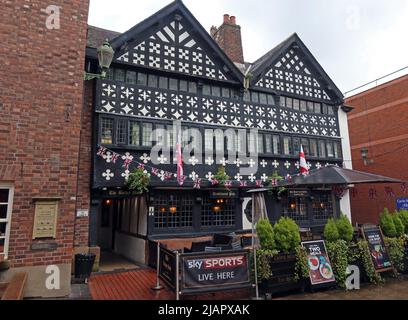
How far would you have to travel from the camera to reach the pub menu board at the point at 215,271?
6008mm

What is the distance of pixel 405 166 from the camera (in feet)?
59.4

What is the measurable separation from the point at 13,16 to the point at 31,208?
4.49m

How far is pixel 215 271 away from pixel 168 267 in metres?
1.20

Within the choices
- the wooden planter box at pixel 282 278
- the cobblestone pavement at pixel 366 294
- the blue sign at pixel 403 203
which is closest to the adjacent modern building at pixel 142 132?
the cobblestone pavement at pixel 366 294

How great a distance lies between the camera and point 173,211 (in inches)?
452

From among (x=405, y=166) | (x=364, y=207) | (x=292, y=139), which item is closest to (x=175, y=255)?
(x=292, y=139)

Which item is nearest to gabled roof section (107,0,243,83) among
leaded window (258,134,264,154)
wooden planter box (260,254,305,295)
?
leaded window (258,134,264,154)

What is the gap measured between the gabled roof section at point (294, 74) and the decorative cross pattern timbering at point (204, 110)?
1202 millimetres

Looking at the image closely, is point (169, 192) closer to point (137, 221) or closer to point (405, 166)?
point (137, 221)

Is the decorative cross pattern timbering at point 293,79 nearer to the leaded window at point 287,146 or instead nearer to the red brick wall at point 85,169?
the leaded window at point 287,146

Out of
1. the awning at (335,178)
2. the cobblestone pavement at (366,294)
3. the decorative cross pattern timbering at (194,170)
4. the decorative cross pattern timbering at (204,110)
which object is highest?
the decorative cross pattern timbering at (204,110)

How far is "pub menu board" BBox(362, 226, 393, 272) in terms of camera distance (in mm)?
7902

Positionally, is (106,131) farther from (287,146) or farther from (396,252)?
(396,252)

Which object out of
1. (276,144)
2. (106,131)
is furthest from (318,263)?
(106,131)
